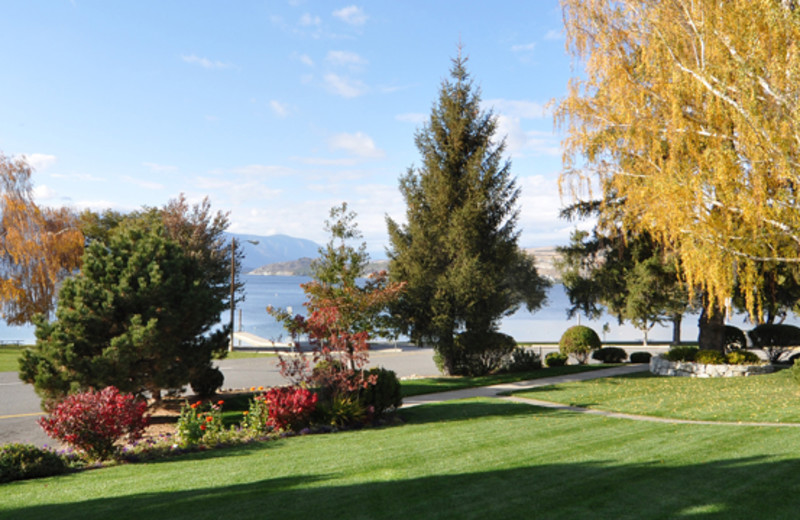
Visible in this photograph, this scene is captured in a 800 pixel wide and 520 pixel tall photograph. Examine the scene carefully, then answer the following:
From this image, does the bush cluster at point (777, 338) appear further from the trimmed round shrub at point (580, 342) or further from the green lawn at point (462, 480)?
the green lawn at point (462, 480)

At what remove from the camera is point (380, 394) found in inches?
540

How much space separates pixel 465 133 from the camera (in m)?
24.2

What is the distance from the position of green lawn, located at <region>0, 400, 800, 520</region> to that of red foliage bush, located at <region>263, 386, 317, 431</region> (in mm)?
1113

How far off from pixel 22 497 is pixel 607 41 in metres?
18.1

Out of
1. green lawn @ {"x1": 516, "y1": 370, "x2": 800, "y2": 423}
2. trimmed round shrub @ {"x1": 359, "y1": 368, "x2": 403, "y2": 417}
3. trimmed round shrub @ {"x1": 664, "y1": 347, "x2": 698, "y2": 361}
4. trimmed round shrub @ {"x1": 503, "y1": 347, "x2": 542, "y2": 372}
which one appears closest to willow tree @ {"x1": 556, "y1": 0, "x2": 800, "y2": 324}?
green lawn @ {"x1": 516, "y1": 370, "x2": 800, "y2": 423}

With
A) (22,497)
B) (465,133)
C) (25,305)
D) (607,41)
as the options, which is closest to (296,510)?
(22,497)

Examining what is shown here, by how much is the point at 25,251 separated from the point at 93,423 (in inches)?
1230

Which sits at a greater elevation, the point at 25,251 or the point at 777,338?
the point at 25,251

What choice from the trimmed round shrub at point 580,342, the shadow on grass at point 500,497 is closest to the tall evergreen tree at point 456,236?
the trimmed round shrub at point 580,342

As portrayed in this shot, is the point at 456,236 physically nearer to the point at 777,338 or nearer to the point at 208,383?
the point at 208,383

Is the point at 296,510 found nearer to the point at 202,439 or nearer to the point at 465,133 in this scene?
the point at 202,439

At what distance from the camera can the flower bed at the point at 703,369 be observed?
20.3 meters

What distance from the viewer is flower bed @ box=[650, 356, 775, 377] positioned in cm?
2030

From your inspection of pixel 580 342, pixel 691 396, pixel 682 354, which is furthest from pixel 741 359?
pixel 580 342
